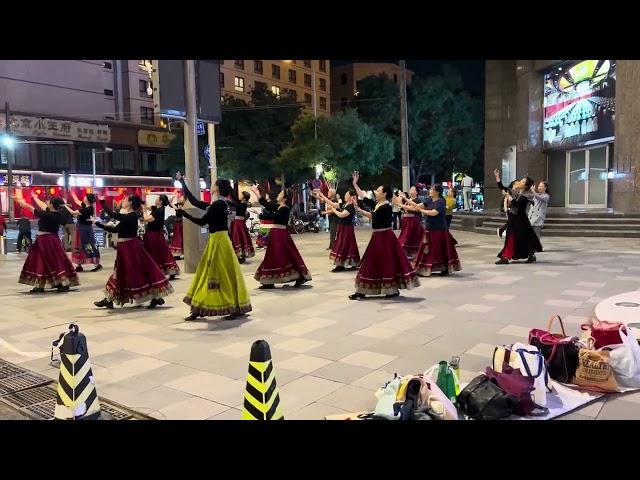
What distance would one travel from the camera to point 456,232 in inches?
→ 853

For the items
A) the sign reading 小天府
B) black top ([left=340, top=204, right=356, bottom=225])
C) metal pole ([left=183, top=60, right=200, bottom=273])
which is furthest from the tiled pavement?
the sign reading 小天府

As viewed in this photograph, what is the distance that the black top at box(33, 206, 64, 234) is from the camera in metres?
10.2

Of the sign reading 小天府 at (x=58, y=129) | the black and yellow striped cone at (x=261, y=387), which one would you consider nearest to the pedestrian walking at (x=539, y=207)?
the black and yellow striped cone at (x=261, y=387)

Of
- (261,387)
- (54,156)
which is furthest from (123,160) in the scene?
(261,387)

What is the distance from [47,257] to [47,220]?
698 millimetres

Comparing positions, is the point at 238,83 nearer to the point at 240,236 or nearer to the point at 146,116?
the point at 146,116

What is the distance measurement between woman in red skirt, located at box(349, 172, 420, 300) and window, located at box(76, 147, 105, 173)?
33948mm

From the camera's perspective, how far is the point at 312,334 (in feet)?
21.6

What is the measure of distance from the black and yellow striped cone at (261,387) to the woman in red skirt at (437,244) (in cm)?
744

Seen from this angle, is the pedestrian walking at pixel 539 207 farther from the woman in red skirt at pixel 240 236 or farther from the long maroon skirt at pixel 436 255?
the woman in red skirt at pixel 240 236

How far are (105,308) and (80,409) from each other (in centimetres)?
477

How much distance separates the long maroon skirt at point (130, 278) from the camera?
8.24 meters
